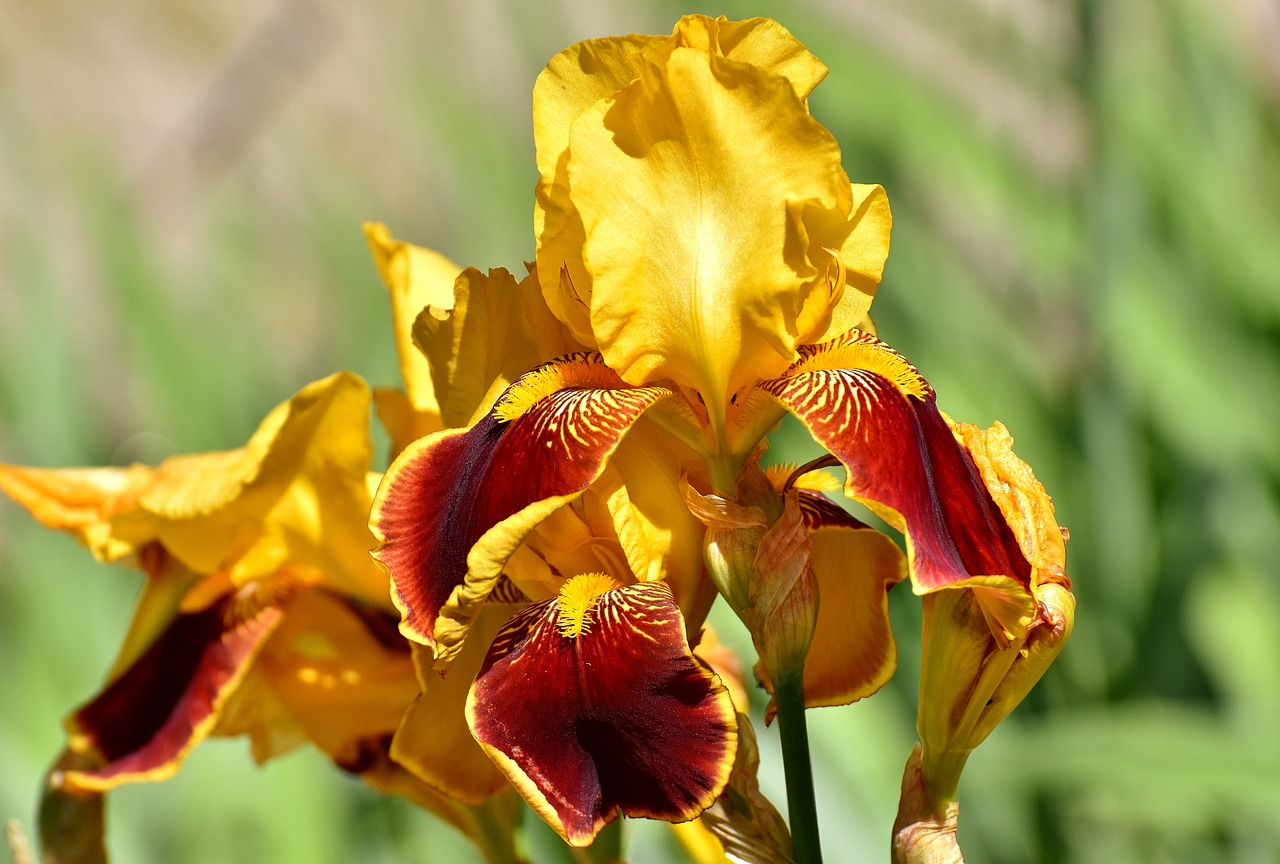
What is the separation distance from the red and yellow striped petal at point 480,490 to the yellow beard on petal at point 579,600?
4cm

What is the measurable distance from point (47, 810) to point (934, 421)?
1.92 ft

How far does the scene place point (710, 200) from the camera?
1.80 ft

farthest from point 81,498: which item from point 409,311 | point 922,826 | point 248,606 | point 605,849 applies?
point 922,826

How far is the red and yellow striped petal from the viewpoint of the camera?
1.62 ft

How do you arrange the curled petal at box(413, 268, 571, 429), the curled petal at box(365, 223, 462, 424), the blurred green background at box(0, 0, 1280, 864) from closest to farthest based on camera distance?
the curled petal at box(413, 268, 571, 429) < the curled petal at box(365, 223, 462, 424) < the blurred green background at box(0, 0, 1280, 864)

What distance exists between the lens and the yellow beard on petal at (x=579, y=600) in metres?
0.51

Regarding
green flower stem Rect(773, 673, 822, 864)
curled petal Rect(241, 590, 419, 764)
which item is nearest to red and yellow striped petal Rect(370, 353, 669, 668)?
green flower stem Rect(773, 673, 822, 864)

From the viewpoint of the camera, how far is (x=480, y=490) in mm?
521

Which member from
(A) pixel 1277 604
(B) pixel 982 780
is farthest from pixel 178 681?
(A) pixel 1277 604

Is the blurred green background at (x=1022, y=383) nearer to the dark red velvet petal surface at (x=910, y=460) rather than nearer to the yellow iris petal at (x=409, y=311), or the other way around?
the yellow iris petal at (x=409, y=311)

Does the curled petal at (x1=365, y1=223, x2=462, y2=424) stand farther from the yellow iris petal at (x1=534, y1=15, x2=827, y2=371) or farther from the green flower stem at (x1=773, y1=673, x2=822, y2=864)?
the green flower stem at (x1=773, y1=673, x2=822, y2=864)

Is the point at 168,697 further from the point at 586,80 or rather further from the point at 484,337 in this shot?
the point at 586,80

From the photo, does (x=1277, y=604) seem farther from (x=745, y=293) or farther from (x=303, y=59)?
(x=303, y=59)

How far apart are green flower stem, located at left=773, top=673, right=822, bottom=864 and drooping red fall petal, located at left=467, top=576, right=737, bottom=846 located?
6cm
